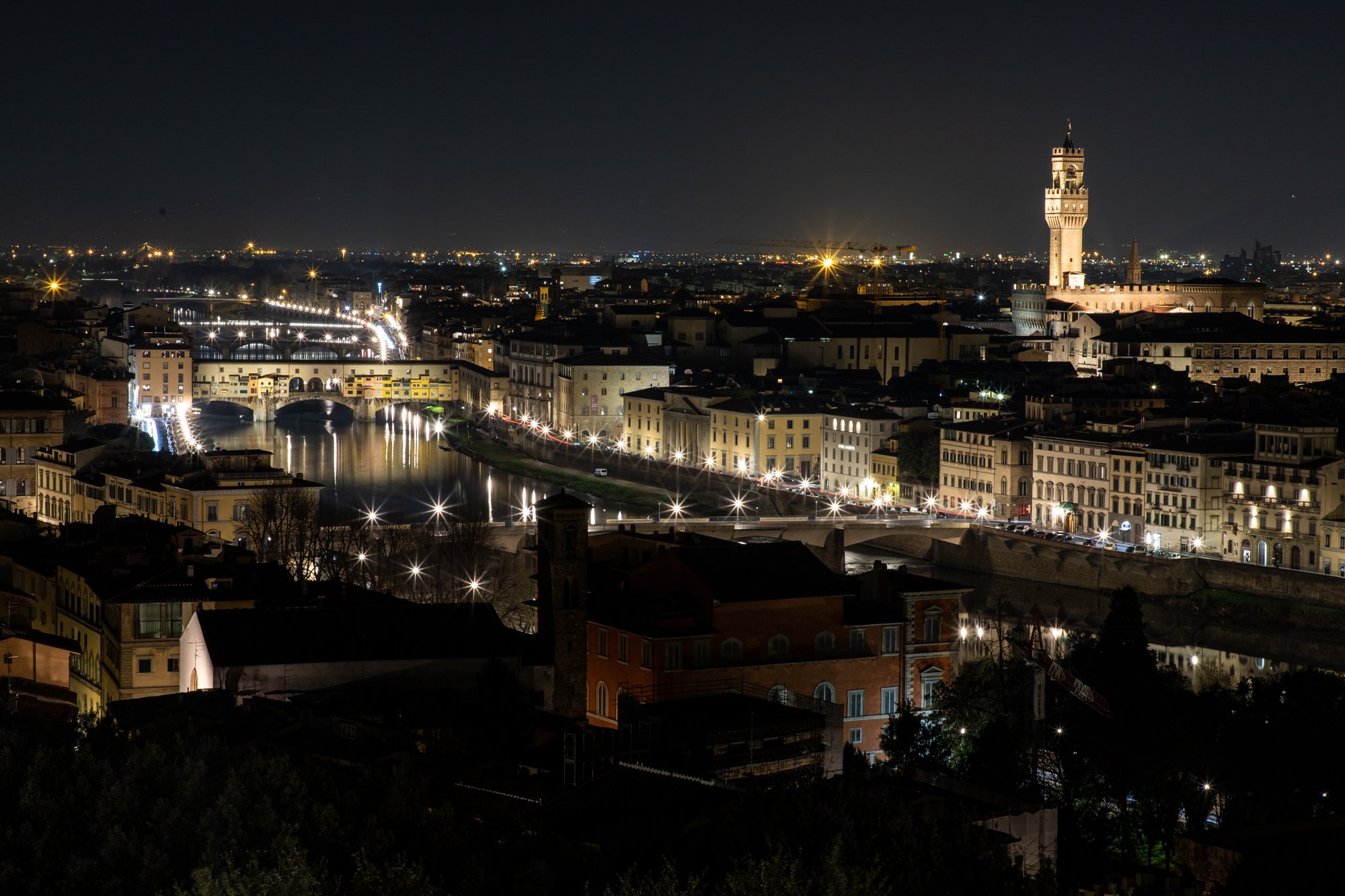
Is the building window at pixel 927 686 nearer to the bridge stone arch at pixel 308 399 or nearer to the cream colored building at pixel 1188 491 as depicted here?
the cream colored building at pixel 1188 491

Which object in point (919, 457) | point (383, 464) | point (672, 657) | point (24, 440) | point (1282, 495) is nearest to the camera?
point (672, 657)

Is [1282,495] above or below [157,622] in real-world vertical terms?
below

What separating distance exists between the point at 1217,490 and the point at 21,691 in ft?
49.1

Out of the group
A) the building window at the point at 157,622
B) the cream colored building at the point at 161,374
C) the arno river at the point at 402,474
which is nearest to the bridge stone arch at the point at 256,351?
the arno river at the point at 402,474

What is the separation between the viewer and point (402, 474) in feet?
107

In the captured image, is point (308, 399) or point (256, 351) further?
point (256, 351)

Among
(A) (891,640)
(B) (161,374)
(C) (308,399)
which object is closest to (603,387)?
(B) (161,374)

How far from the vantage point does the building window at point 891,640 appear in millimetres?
12258

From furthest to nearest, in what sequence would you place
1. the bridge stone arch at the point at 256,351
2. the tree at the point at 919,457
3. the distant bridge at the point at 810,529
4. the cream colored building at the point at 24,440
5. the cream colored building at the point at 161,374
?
the bridge stone arch at the point at 256,351
the cream colored building at the point at 161,374
the tree at the point at 919,457
the cream colored building at the point at 24,440
the distant bridge at the point at 810,529

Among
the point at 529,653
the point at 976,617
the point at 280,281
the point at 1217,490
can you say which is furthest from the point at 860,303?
the point at 280,281

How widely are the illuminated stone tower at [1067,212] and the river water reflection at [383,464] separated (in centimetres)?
1284

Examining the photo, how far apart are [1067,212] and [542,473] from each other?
52.5 ft

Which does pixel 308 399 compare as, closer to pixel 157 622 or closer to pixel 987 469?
pixel 987 469

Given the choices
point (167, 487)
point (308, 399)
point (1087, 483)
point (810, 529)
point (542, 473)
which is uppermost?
point (167, 487)
